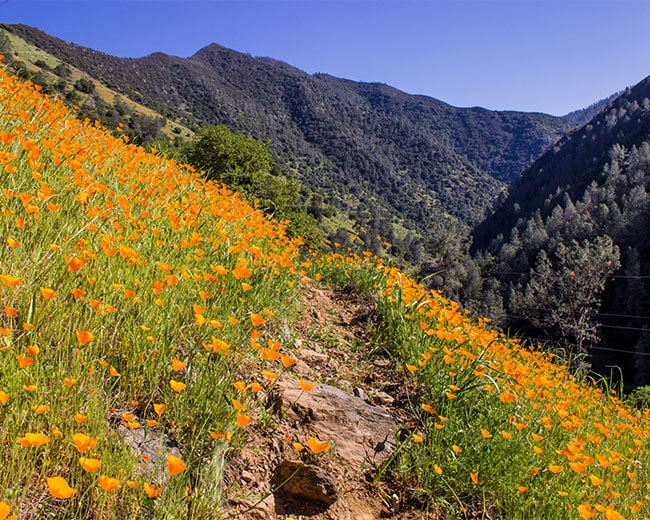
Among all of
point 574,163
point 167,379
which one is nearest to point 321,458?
point 167,379

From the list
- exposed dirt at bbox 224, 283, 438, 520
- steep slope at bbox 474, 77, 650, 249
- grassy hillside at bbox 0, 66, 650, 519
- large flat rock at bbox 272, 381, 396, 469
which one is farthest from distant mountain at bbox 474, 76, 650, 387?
large flat rock at bbox 272, 381, 396, 469

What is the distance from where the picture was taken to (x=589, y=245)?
38.8 metres

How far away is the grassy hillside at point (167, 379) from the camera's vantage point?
133 centimetres

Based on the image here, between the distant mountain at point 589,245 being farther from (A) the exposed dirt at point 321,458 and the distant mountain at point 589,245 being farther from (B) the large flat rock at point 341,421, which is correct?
(B) the large flat rock at point 341,421

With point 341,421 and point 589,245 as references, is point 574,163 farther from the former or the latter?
point 341,421

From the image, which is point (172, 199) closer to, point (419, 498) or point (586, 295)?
point (419, 498)

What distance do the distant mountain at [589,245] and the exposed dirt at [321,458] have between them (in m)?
13.6

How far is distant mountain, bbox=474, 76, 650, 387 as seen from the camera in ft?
102

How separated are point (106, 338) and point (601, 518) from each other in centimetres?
265

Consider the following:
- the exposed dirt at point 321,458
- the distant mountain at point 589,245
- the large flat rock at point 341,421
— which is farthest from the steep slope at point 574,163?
the large flat rock at point 341,421

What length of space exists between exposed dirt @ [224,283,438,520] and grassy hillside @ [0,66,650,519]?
0.09m

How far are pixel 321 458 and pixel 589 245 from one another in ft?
145

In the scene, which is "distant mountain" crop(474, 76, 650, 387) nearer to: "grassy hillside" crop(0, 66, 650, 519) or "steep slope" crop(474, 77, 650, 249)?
"steep slope" crop(474, 77, 650, 249)

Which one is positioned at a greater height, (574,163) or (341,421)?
(574,163)
